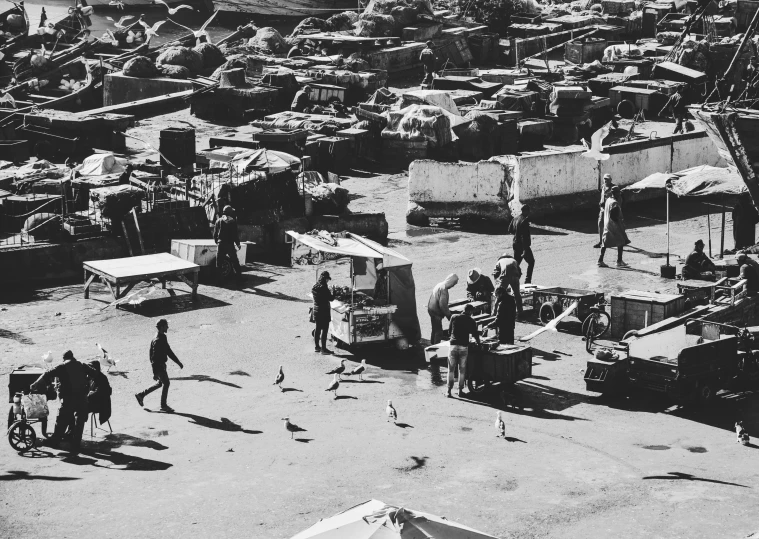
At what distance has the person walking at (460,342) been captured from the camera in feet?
47.7

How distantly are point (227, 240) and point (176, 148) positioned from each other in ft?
27.9

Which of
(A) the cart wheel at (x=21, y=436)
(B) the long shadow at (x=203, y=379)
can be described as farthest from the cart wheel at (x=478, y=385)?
(A) the cart wheel at (x=21, y=436)

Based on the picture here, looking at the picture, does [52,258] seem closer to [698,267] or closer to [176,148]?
[176,148]

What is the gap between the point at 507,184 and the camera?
78.4 ft

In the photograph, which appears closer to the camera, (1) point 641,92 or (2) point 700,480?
(2) point 700,480

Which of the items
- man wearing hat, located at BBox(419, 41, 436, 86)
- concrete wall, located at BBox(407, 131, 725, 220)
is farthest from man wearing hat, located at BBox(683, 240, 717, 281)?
man wearing hat, located at BBox(419, 41, 436, 86)

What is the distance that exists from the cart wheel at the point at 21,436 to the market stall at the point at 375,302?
16.7 ft

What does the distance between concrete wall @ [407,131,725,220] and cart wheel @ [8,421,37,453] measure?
500 inches

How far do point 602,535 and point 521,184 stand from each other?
1374cm

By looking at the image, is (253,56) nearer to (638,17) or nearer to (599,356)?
(638,17)

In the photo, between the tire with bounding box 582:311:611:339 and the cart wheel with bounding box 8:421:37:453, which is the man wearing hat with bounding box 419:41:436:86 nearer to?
the tire with bounding box 582:311:611:339

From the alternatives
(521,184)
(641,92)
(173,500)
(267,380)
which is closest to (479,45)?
(641,92)

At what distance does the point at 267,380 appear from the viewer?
1541cm

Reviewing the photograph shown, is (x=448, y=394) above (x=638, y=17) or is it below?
below
